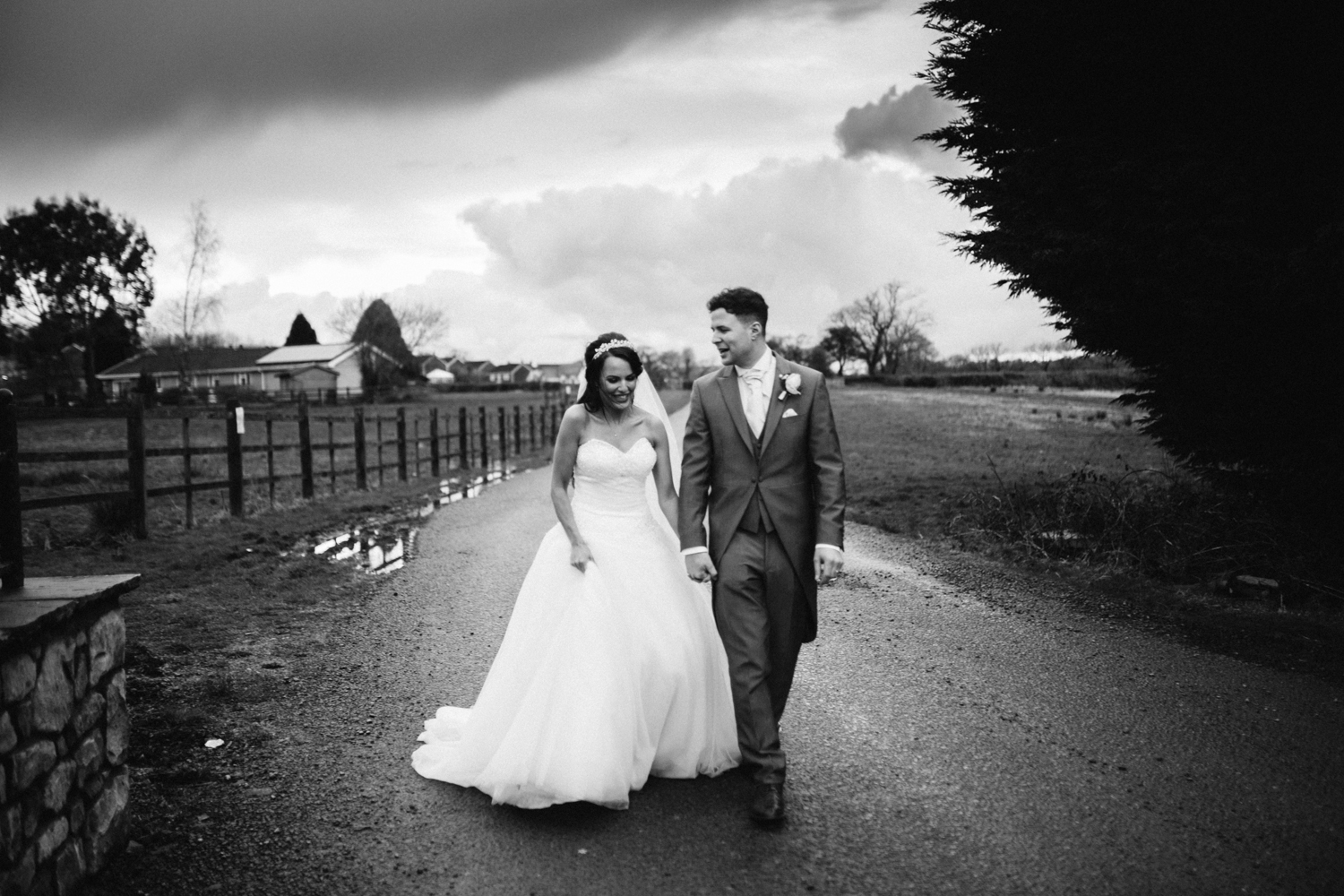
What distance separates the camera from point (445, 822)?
3.39 meters

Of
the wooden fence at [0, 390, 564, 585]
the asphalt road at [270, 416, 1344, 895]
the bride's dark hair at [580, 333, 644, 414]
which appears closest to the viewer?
the asphalt road at [270, 416, 1344, 895]

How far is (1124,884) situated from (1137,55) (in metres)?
7.61

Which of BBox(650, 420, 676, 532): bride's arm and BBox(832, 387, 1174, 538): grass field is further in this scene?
BBox(832, 387, 1174, 538): grass field

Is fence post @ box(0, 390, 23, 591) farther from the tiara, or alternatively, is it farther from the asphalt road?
the tiara

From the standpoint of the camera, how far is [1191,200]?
289 inches

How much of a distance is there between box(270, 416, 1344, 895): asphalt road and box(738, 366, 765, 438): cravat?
63.4 inches

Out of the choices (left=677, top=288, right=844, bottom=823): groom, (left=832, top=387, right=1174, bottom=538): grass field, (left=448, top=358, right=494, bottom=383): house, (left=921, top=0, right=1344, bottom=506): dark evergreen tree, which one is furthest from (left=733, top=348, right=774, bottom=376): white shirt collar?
(left=448, top=358, right=494, bottom=383): house

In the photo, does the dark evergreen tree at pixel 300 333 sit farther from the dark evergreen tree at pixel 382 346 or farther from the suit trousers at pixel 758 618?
the suit trousers at pixel 758 618

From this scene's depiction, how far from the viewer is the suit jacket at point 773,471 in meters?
3.83

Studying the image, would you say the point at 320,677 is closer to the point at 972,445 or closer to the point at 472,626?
the point at 472,626

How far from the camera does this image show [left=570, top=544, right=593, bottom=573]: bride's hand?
390cm

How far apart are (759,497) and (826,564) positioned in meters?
0.42

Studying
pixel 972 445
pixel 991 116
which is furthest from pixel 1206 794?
pixel 972 445

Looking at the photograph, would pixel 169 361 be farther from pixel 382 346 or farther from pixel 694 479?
pixel 694 479
